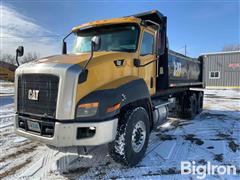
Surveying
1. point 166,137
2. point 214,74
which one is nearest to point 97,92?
point 166,137

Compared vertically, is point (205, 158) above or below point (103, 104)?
below

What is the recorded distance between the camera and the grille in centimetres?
339

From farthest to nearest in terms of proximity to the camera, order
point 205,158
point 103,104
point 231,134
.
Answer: point 231,134 < point 205,158 < point 103,104

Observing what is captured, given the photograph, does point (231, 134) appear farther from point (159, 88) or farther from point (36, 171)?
point (36, 171)

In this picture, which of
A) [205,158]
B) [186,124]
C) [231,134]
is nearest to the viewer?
[205,158]

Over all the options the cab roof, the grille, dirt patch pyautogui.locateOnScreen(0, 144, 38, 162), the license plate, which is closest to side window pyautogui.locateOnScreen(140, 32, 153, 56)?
the cab roof

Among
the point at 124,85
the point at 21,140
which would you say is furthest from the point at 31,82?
the point at 21,140

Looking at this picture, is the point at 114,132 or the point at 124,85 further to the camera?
the point at 124,85

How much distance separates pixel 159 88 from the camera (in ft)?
19.3

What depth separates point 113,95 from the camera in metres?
3.51

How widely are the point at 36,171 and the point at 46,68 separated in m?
1.77

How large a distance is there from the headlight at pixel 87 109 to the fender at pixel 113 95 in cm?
5

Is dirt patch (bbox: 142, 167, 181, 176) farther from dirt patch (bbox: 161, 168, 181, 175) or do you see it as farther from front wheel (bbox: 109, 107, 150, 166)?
front wheel (bbox: 109, 107, 150, 166)

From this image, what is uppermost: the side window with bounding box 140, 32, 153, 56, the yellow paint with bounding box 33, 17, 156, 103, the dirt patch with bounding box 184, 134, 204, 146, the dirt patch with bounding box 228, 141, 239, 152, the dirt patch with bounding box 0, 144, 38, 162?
the side window with bounding box 140, 32, 153, 56
